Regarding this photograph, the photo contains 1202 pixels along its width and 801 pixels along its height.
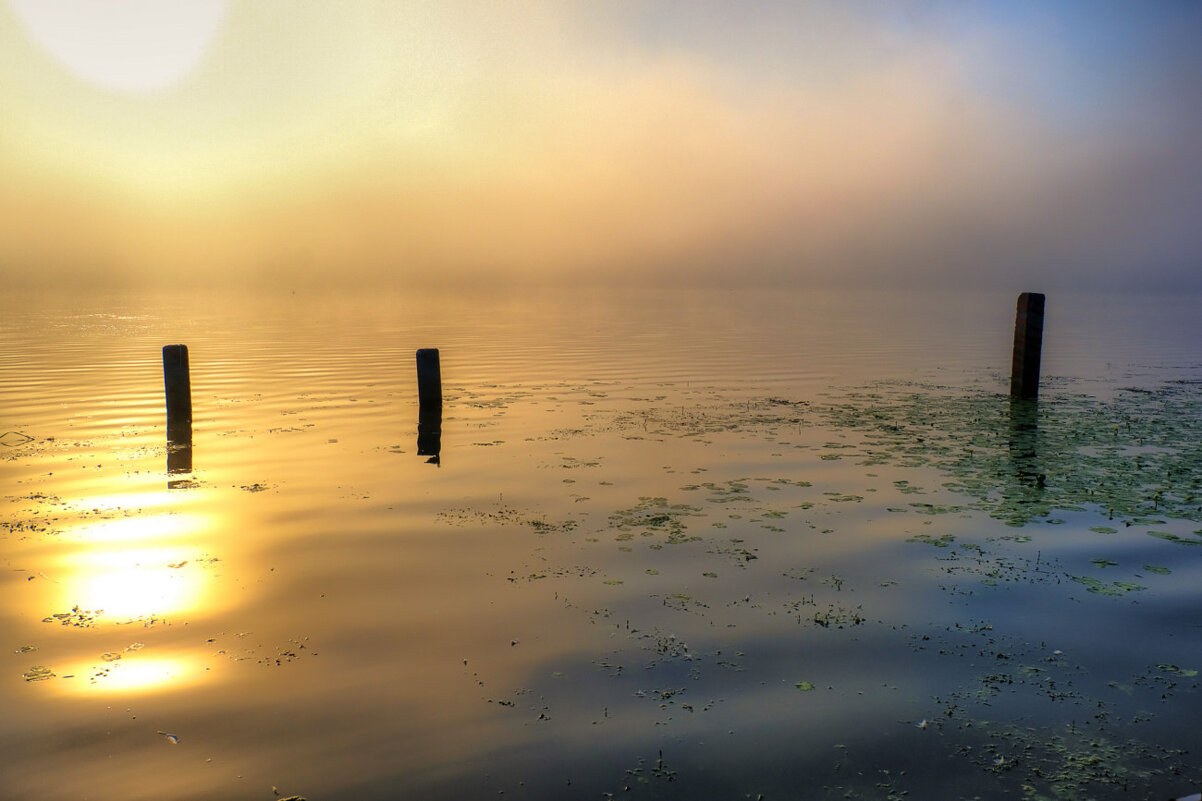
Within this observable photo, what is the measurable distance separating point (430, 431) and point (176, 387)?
19.9 feet

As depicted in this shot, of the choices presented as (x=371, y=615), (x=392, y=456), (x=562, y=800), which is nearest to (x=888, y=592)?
(x=562, y=800)

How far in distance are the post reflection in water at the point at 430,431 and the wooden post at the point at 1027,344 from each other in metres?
14.4

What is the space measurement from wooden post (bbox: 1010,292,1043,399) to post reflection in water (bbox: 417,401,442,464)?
14437 millimetres

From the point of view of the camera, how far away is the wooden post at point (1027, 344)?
1991 centimetres

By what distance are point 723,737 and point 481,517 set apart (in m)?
6.48

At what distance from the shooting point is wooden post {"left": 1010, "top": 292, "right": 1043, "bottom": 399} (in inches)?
784

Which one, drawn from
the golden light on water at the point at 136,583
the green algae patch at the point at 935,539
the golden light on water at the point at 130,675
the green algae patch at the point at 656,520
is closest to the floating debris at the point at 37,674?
the golden light on water at the point at 130,675

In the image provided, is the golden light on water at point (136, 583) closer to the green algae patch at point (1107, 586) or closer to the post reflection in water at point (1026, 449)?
the green algae patch at point (1107, 586)

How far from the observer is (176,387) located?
724 inches

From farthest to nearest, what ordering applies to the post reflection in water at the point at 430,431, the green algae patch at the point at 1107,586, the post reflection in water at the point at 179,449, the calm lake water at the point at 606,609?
1. the post reflection in water at the point at 430,431
2. the post reflection in water at the point at 179,449
3. the green algae patch at the point at 1107,586
4. the calm lake water at the point at 606,609

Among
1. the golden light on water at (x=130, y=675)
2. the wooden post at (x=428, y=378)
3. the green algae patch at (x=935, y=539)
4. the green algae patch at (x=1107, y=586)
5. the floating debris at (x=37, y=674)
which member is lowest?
the floating debris at (x=37, y=674)

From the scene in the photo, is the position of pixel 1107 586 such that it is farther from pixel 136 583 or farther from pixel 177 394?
pixel 177 394

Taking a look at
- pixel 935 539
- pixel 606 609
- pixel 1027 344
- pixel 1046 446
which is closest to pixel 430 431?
pixel 606 609

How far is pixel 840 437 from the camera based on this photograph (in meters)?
17.1
